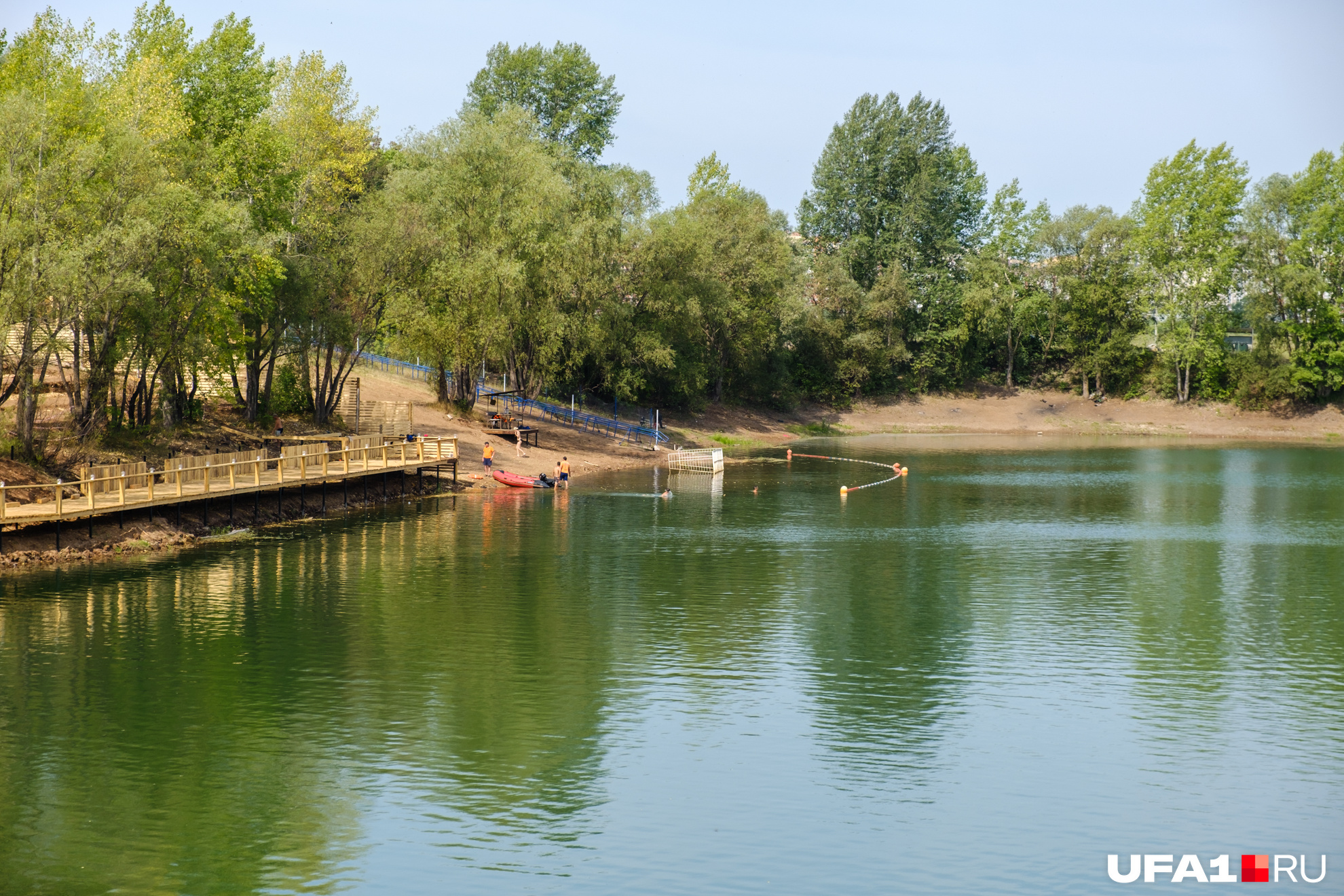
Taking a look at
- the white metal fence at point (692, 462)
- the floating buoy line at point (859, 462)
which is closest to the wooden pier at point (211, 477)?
the white metal fence at point (692, 462)

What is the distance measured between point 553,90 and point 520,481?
72048 millimetres

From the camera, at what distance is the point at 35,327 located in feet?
145

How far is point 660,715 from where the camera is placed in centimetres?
2603

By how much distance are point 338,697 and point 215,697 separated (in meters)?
2.74

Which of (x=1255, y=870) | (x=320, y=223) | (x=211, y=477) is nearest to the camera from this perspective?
(x=1255, y=870)

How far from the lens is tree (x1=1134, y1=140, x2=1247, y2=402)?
11994 cm

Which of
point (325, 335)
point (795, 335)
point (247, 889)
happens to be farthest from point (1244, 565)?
point (795, 335)

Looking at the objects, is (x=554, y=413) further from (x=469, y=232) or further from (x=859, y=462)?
(x=859, y=462)

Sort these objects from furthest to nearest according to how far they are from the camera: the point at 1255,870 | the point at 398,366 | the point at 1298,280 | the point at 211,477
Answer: the point at 1298,280 → the point at 398,366 → the point at 211,477 → the point at 1255,870

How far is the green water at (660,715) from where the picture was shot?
62.3 feet

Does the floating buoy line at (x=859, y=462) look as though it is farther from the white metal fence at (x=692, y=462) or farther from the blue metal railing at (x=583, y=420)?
the blue metal railing at (x=583, y=420)

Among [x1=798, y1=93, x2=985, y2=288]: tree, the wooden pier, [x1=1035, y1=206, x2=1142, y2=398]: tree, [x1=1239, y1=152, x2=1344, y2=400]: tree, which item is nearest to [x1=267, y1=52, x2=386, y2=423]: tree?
the wooden pier

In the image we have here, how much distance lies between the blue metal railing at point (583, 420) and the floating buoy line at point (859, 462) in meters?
12.2

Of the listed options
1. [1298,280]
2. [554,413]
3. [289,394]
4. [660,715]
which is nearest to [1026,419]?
[1298,280]
